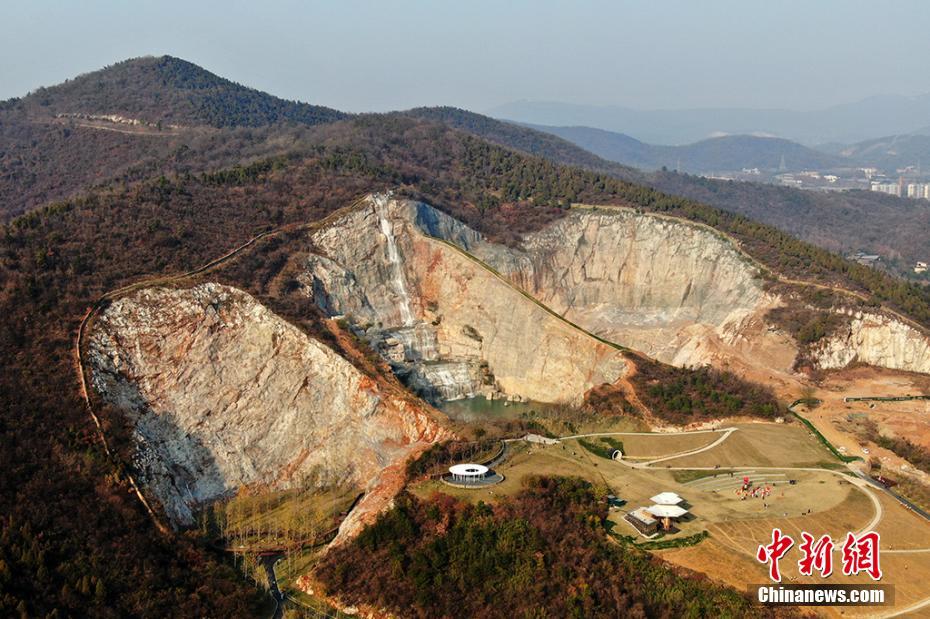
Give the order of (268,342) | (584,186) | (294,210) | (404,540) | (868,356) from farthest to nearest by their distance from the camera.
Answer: (584,186) < (294,210) < (868,356) < (268,342) < (404,540)

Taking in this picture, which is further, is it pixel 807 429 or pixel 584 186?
pixel 584 186

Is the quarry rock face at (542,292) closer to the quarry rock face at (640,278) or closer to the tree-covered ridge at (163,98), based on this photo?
the quarry rock face at (640,278)

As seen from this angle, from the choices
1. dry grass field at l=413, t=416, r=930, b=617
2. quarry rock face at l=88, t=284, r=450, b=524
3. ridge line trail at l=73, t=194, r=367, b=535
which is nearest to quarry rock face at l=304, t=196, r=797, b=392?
ridge line trail at l=73, t=194, r=367, b=535

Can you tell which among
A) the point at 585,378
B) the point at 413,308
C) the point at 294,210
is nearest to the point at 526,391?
the point at 585,378

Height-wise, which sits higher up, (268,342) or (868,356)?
(268,342)

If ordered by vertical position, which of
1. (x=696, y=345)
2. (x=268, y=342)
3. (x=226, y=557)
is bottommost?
(x=226, y=557)

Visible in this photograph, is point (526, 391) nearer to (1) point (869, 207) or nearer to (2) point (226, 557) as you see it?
(2) point (226, 557)

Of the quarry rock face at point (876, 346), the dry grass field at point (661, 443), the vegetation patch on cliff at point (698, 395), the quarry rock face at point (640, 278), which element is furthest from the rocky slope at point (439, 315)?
the quarry rock face at point (876, 346)
